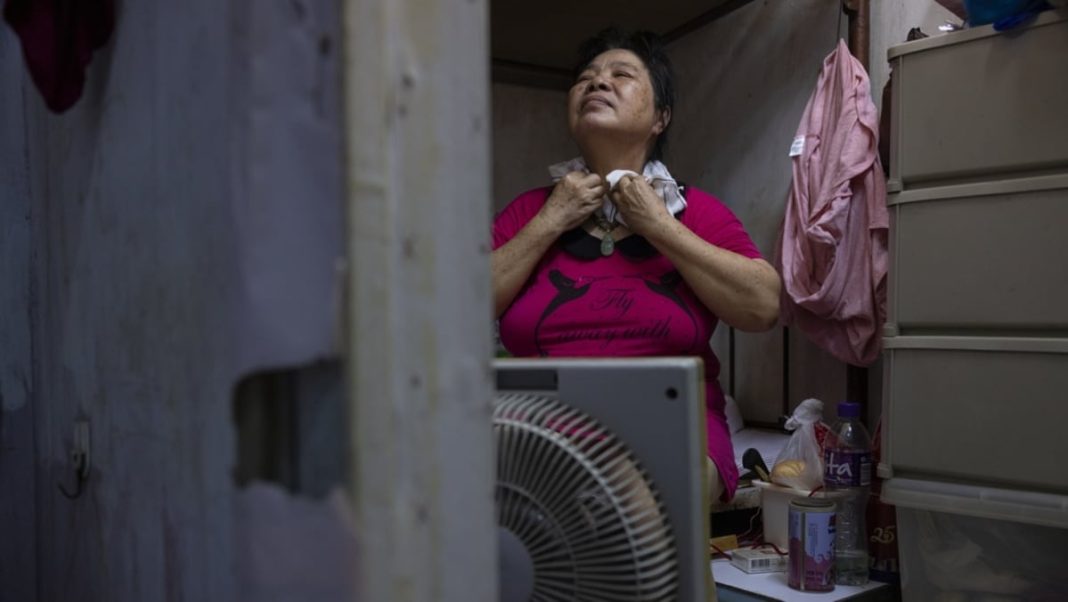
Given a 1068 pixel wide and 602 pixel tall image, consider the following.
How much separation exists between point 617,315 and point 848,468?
67cm

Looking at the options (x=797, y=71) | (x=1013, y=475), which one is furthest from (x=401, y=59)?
(x=797, y=71)

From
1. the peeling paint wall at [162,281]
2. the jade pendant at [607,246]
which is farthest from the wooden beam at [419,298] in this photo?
the jade pendant at [607,246]

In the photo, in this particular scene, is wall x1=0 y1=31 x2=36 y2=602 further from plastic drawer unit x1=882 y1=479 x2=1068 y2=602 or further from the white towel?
plastic drawer unit x1=882 y1=479 x2=1068 y2=602

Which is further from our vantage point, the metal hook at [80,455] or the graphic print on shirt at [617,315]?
the graphic print on shirt at [617,315]

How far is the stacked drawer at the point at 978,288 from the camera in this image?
127 centimetres

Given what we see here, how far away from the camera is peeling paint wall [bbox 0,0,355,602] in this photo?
41 cm

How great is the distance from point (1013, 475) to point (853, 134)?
849 mm

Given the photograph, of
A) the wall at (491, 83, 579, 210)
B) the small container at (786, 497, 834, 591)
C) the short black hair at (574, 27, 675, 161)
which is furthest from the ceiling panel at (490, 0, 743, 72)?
the small container at (786, 497, 834, 591)

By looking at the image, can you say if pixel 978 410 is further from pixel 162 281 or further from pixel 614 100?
pixel 162 281

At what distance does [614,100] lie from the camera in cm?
144

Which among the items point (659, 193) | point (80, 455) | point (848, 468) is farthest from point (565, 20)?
point (80, 455)

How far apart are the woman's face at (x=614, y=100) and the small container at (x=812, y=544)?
2.70ft

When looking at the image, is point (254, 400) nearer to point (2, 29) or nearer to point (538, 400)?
point (538, 400)

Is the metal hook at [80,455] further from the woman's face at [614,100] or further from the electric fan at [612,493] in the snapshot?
the woman's face at [614,100]
